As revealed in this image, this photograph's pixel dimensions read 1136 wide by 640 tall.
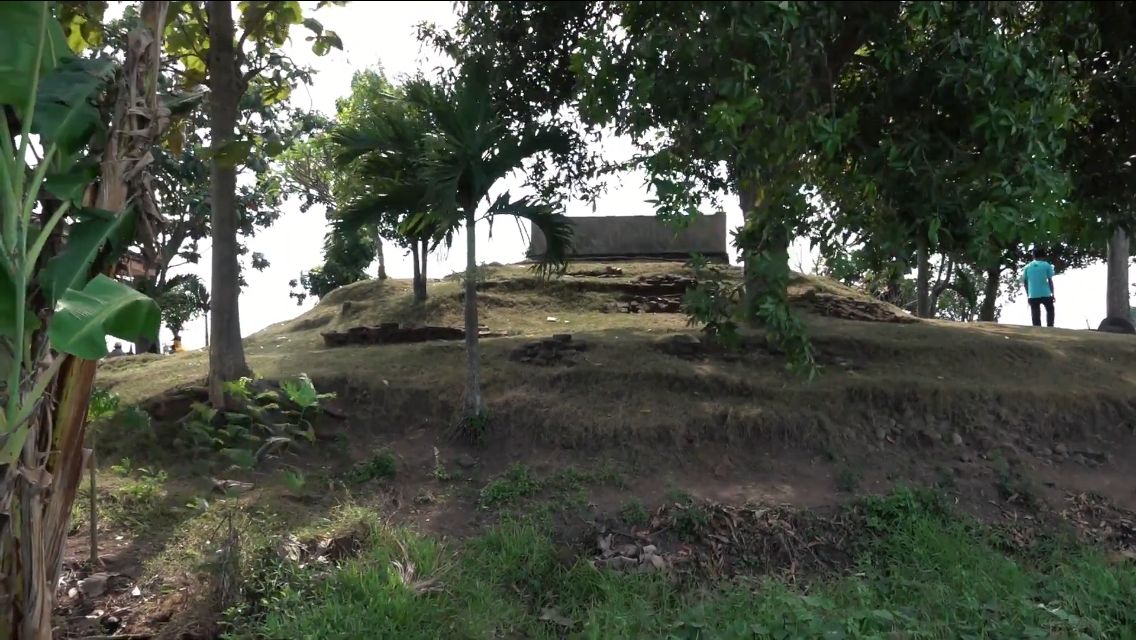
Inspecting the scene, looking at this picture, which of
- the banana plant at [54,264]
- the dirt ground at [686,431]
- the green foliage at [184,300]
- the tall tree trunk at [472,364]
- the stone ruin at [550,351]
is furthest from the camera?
the green foliage at [184,300]

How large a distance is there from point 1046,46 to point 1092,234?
1402 mm

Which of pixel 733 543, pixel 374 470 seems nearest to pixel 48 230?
pixel 374 470

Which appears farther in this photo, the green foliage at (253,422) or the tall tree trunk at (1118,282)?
the tall tree trunk at (1118,282)

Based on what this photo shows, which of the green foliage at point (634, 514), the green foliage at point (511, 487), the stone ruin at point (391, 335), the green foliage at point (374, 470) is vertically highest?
the stone ruin at point (391, 335)

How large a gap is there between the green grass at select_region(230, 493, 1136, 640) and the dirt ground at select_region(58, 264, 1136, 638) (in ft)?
1.94

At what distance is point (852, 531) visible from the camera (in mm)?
6715

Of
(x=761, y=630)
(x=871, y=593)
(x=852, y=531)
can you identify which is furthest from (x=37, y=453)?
(x=852, y=531)

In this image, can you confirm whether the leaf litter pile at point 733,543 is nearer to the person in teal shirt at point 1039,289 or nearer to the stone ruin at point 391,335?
the stone ruin at point 391,335

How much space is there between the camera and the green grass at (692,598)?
16.0 feet

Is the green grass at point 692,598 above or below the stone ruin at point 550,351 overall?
below

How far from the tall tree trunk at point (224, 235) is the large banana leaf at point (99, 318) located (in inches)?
144

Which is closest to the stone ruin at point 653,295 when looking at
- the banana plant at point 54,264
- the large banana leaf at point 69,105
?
the banana plant at point 54,264

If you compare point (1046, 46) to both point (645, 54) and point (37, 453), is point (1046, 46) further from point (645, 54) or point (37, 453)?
point (37, 453)

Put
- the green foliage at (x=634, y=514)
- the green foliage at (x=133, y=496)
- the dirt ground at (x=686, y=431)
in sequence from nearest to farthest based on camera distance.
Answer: the green foliage at (x=133, y=496) < the green foliage at (x=634, y=514) < the dirt ground at (x=686, y=431)
